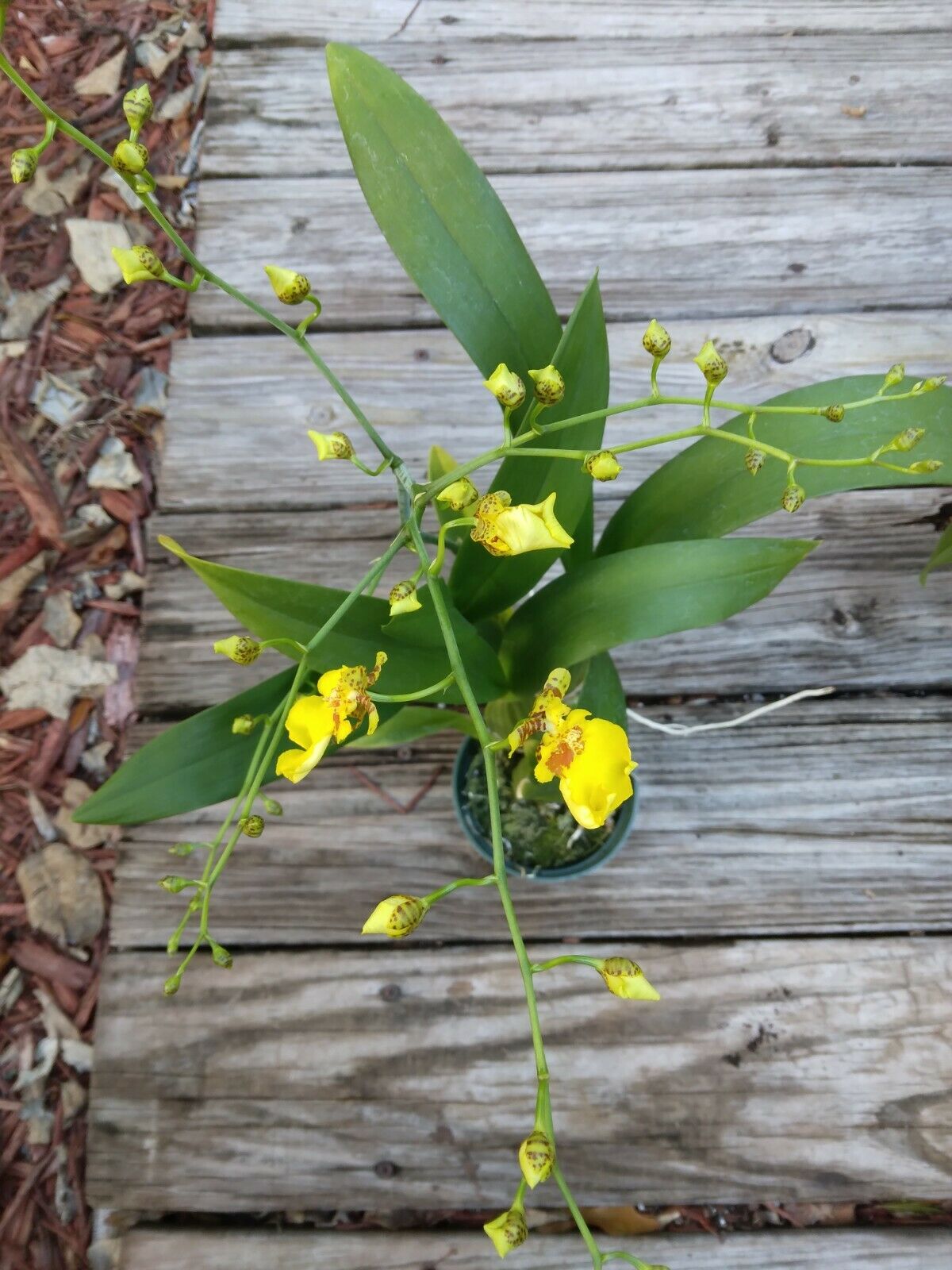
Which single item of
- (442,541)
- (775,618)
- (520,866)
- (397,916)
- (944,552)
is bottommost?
(520,866)

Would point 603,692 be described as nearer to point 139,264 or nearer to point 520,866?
point 520,866

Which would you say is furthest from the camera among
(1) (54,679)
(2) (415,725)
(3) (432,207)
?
(1) (54,679)

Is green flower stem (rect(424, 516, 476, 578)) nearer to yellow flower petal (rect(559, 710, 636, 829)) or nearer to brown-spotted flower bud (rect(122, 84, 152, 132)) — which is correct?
yellow flower petal (rect(559, 710, 636, 829))

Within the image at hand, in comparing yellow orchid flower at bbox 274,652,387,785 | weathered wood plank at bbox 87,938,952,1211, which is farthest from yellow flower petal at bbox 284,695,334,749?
weathered wood plank at bbox 87,938,952,1211

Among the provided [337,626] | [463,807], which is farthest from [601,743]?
[463,807]

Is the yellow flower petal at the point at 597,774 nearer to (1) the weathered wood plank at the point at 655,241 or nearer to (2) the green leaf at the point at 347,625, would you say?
(2) the green leaf at the point at 347,625

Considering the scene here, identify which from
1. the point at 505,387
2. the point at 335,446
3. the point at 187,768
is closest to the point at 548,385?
the point at 505,387

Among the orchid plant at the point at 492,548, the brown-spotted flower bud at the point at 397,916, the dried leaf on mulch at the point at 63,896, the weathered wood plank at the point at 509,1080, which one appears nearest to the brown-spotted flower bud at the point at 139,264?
the orchid plant at the point at 492,548
